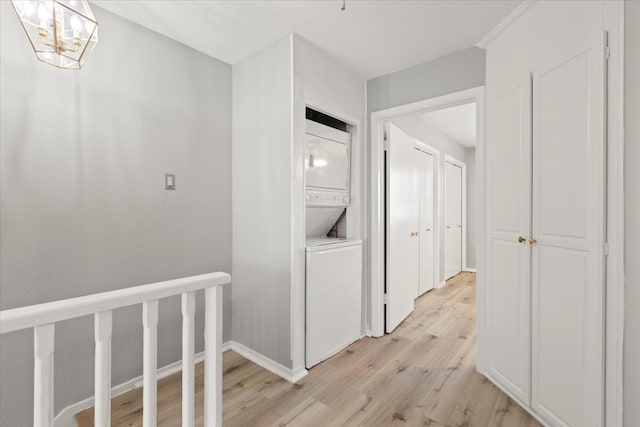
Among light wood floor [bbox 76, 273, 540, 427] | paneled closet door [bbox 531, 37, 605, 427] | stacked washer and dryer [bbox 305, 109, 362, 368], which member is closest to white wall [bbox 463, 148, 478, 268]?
light wood floor [bbox 76, 273, 540, 427]

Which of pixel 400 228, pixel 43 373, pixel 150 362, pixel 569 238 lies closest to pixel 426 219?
pixel 400 228

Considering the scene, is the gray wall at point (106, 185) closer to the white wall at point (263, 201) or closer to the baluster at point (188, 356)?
the white wall at point (263, 201)

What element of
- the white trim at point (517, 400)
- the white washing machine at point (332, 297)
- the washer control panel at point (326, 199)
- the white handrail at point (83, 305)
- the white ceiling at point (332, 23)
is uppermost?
the white ceiling at point (332, 23)

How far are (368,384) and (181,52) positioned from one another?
2712mm

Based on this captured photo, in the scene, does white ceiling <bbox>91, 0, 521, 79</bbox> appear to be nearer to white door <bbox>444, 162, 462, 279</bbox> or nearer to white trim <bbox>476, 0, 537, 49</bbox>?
white trim <bbox>476, 0, 537, 49</bbox>

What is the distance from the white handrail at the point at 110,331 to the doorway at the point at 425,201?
1956mm

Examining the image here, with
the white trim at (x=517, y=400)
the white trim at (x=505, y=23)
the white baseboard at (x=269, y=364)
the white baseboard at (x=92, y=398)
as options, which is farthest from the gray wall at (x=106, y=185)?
the white trim at (x=517, y=400)

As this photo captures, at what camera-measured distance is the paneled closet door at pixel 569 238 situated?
1.36 metres

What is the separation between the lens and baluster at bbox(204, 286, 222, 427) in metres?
1.17

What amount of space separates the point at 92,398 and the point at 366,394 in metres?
1.67

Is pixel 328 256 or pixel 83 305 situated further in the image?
pixel 328 256

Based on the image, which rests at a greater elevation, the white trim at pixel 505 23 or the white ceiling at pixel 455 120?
the white ceiling at pixel 455 120

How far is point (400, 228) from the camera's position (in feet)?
9.95

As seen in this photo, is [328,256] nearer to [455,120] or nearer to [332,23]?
[332,23]
